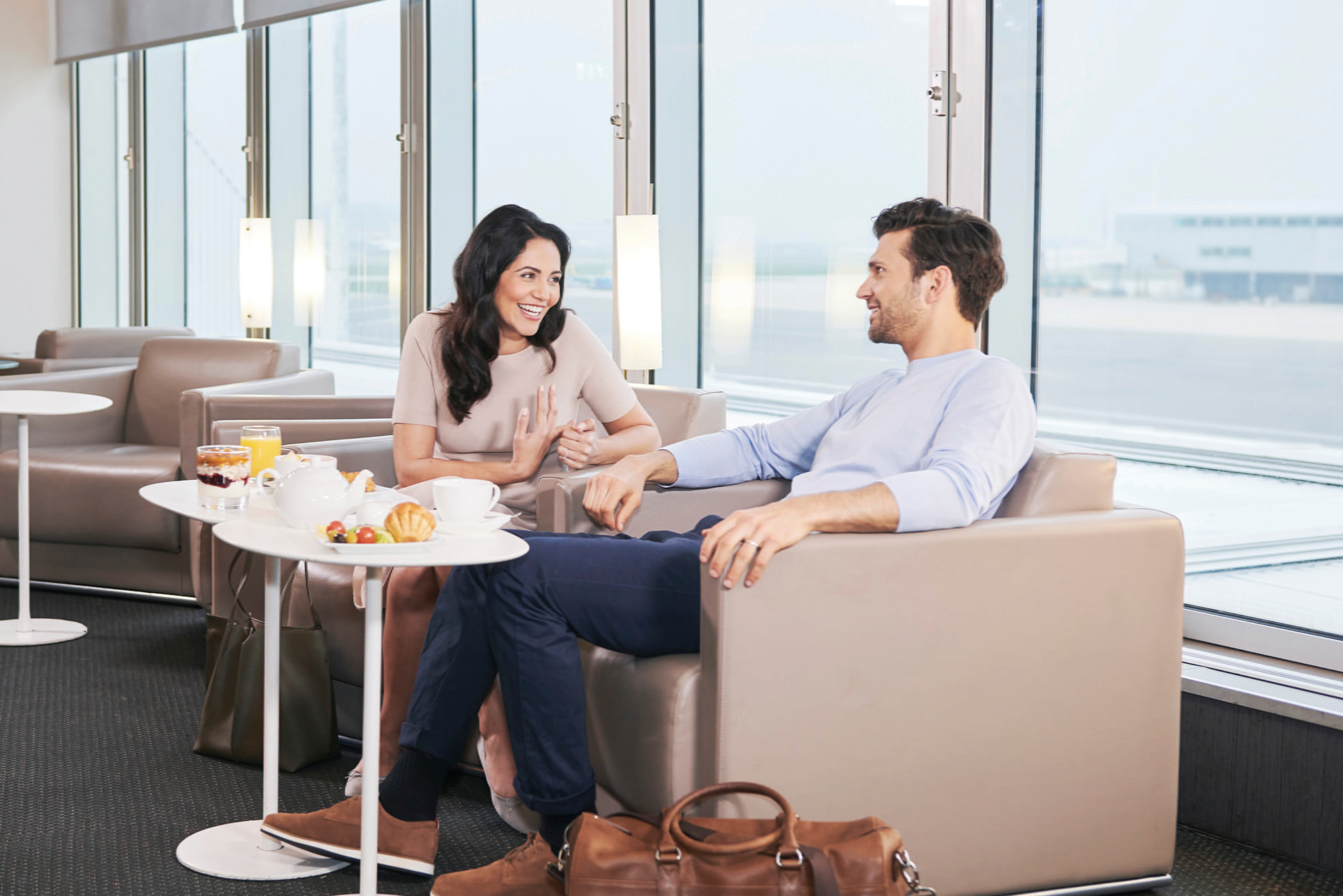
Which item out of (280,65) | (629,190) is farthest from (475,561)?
(280,65)

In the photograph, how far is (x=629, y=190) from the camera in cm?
463

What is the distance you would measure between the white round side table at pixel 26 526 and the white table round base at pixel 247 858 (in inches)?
64.7

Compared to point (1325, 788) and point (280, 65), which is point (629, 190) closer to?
point (280, 65)

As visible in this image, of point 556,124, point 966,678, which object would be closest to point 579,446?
point 966,678

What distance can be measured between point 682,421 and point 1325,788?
5.50 ft

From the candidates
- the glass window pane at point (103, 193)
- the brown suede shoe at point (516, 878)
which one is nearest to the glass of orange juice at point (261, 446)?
the brown suede shoe at point (516, 878)

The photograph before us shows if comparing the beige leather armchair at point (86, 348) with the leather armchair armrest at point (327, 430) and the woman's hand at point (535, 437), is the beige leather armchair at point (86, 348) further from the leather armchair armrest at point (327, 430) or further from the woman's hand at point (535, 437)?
the woman's hand at point (535, 437)

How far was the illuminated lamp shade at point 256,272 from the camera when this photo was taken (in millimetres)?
5629

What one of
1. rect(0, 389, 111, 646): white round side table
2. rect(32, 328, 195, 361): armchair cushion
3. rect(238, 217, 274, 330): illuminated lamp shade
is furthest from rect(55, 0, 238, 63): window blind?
rect(0, 389, 111, 646): white round side table

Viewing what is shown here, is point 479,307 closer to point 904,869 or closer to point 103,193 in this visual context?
point 904,869

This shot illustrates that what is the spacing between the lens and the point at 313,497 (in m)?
1.86

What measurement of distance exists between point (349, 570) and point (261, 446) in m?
0.59

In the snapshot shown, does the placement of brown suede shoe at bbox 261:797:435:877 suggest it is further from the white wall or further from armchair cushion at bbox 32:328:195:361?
the white wall

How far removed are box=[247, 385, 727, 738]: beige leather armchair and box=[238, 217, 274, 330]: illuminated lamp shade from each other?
238 cm
